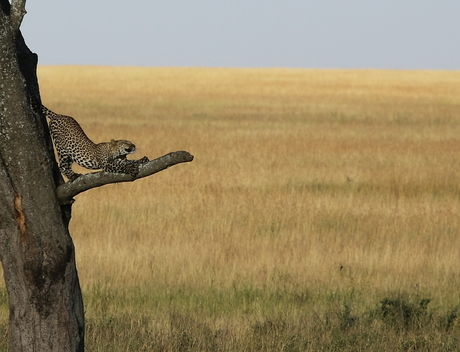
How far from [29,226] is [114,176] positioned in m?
0.59

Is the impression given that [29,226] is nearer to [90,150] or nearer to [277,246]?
[90,150]

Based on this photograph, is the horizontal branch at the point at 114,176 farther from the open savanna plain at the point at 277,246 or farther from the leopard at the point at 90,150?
the open savanna plain at the point at 277,246

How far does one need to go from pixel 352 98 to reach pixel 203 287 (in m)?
46.6

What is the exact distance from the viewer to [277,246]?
12.8 metres

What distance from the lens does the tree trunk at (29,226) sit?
222 inches

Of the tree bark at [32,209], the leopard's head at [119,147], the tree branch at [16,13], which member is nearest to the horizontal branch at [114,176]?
the tree bark at [32,209]

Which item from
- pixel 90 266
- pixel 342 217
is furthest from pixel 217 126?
pixel 90 266

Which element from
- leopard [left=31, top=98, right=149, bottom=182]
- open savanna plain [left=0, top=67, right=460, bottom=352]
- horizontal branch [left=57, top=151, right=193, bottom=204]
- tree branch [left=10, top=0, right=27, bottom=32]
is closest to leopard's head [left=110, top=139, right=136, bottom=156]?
leopard [left=31, top=98, right=149, bottom=182]

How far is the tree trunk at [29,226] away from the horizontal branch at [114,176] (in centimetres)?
8

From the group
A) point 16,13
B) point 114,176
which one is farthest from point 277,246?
point 16,13

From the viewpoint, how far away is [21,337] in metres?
6.00

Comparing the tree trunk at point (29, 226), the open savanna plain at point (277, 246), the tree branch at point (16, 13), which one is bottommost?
the open savanna plain at point (277, 246)

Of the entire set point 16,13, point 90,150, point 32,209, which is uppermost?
point 16,13

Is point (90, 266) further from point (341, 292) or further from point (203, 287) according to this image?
point (341, 292)
